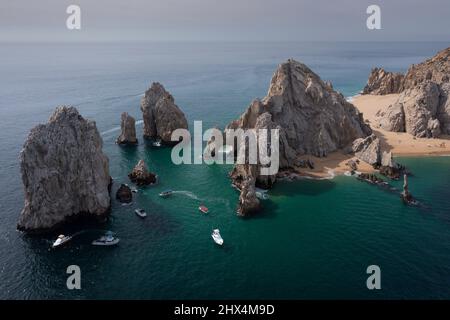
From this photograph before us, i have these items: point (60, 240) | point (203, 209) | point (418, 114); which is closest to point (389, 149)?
point (418, 114)

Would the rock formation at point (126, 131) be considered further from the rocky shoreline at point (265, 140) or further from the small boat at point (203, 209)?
the small boat at point (203, 209)

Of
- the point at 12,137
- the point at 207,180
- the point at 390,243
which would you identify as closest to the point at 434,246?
the point at 390,243

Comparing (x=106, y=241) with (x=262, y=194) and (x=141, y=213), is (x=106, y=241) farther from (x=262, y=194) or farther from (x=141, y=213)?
(x=262, y=194)

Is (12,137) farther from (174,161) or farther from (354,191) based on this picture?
(354,191)

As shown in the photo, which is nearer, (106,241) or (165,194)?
(106,241)

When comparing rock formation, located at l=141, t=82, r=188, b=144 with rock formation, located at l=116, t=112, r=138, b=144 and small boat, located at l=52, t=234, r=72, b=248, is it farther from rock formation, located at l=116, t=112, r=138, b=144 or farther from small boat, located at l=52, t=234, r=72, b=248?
small boat, located at l=52, t=234, r=72, b=248

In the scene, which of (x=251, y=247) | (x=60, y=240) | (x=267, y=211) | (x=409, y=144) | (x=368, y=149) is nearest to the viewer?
(x=251, y=247)
